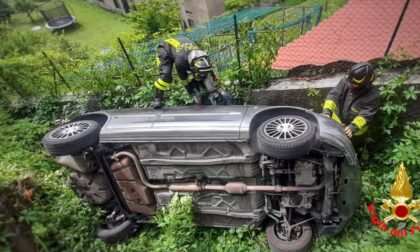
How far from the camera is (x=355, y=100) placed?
3.74 m

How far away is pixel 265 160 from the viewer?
120 inches

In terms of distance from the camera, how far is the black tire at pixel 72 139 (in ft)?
11.3

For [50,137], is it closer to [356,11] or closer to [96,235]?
[96,235]

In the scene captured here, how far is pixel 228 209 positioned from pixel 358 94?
7.07 ft

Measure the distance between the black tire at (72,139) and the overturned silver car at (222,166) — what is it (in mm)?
12

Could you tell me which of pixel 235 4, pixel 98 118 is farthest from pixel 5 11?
pixel 98 118

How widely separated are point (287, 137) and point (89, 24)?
77.5ft

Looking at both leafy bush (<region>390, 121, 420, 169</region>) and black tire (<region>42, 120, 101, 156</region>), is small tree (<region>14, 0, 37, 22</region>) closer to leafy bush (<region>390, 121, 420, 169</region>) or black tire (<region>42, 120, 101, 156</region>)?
black tire (<region>42, 120, 101, 156</region>)

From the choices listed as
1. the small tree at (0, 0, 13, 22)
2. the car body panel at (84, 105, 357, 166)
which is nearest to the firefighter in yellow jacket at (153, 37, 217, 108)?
the car body panel at (84, 105, 357, 166)

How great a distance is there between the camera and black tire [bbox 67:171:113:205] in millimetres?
3795

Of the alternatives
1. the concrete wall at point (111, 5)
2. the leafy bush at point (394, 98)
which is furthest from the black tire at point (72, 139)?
the concrete wall at point (111, 5)

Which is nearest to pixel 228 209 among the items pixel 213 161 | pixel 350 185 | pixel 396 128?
pixel 213 161

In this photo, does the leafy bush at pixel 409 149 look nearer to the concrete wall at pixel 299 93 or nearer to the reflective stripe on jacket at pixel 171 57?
the concrete wall at pixel 299 93

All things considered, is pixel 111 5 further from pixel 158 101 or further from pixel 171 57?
pixel 158 101
